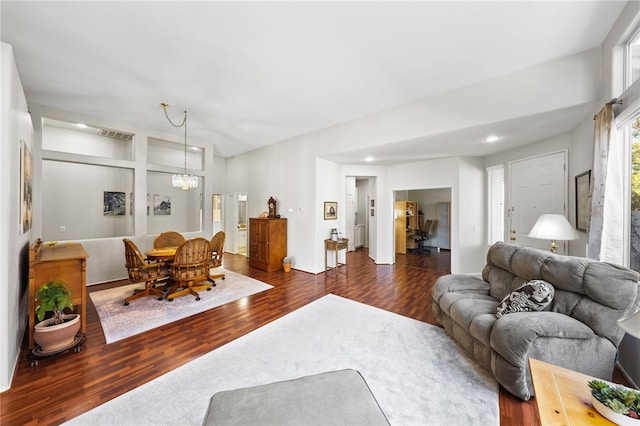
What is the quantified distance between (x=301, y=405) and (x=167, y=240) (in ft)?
15.4

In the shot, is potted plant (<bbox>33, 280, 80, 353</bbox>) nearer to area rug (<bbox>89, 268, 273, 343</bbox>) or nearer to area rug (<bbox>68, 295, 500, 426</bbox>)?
area rug (<bbox>89, 268, 273, 343</bbox>)

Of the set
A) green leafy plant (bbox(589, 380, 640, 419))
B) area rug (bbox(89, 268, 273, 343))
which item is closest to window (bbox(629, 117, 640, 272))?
green leafy plant (bbox(589, 380, 640, 419))

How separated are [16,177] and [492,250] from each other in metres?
5.36

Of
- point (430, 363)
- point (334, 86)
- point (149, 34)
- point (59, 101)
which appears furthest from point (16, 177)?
point (430, 363)

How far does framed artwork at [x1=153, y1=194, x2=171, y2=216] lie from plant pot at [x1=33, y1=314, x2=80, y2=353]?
14.5 ft

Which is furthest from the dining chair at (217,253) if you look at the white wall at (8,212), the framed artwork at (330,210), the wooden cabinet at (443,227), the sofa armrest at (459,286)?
the wooden cabinet at (443,227)

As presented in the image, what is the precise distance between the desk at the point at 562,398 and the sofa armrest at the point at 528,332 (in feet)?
1.39

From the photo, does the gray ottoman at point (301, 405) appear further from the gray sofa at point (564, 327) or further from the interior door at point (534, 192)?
the interior door at point (534, 192)

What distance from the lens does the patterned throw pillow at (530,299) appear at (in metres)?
2.04

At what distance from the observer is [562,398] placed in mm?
1147

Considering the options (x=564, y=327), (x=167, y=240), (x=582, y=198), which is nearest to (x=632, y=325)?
(x=564, y=327)

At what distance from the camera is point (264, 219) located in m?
5.68

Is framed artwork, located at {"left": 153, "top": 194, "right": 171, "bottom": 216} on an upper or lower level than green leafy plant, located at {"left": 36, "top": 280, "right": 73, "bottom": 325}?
upper

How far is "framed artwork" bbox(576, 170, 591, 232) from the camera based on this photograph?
271 cm
